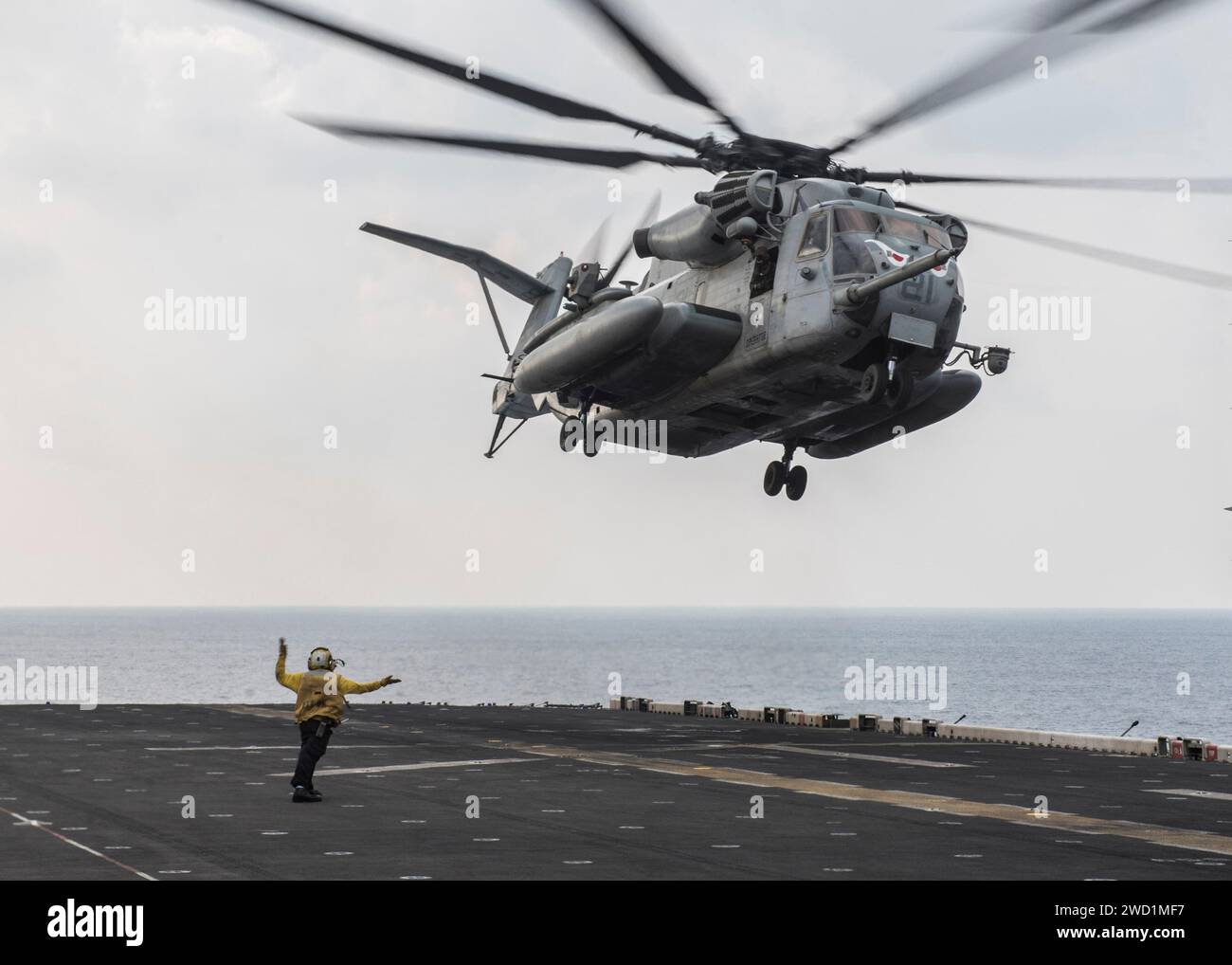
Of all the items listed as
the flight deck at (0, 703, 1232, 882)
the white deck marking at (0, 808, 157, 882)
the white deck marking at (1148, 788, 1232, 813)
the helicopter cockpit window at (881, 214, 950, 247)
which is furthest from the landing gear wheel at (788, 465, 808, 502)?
the white deck marking at (0, 808, 157, 882)

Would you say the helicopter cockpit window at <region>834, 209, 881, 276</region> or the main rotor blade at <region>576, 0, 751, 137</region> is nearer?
the main rotor blade at <region>576, 0, 751, 137</region>

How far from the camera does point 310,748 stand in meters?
18.0

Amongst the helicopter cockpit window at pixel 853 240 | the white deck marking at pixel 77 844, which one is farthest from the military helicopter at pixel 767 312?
the white deck marking at pixel 77 844

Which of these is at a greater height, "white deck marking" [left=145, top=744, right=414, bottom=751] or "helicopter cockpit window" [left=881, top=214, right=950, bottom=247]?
"helicopter cockpit window" [left=881, top=214, right=950, bottom=247]

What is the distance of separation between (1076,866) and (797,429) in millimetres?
16466

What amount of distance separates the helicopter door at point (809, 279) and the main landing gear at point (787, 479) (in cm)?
682

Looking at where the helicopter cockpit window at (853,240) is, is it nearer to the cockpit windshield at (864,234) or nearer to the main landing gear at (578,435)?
the cockpit windshield at (864,234)

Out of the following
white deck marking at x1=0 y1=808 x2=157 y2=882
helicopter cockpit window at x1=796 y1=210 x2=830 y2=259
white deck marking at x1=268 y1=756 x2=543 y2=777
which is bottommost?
white deck marking at x1=268 y1=756 x2=543 y2=777

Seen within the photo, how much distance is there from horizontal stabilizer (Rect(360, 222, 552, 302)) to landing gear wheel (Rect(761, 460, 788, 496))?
738 cm

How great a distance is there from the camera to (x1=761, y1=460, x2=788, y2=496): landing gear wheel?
102ft

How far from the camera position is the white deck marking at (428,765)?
22312 mm

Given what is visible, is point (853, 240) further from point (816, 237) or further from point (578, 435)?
point (578, 435)

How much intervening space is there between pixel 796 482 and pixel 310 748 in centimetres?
1567

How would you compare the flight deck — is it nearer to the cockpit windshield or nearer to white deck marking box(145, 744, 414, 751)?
white deck marking box(145, 744, 414, 751)
